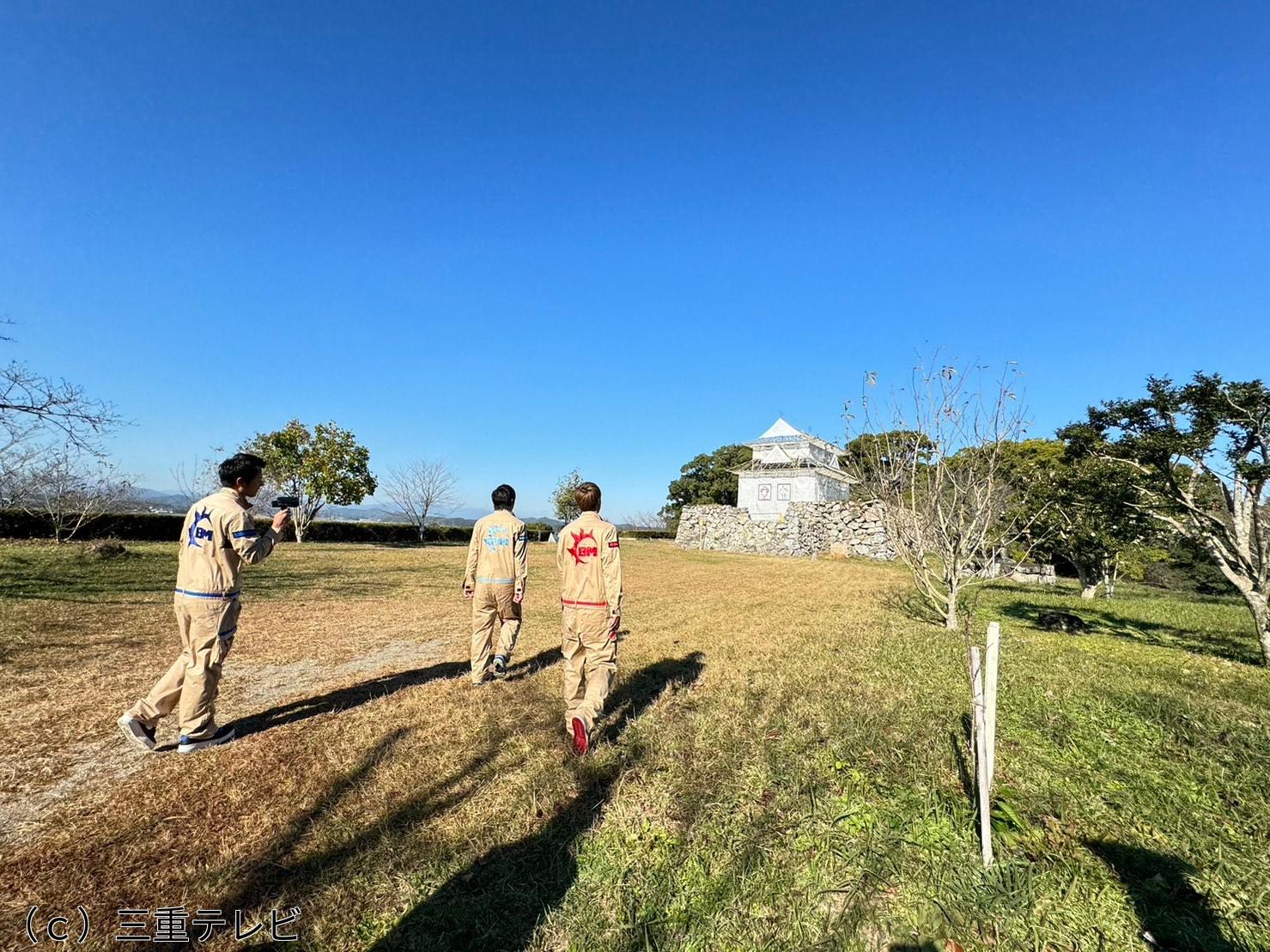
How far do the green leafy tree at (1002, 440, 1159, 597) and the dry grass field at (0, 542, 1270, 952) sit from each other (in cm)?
275

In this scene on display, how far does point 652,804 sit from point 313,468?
29602mm

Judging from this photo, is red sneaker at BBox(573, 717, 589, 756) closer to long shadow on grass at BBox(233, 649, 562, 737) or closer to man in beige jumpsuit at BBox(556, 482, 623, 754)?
man in beige jumpsuit at BBox(556, 482, 623, 754)

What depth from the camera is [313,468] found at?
2752 cm

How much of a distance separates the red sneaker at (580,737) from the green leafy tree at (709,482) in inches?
1567

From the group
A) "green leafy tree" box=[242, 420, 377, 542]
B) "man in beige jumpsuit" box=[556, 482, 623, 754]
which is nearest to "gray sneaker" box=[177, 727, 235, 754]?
"man in beige jumpsuit" box=[556, 482, 623, 754]

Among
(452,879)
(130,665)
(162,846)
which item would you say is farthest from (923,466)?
(130,665)

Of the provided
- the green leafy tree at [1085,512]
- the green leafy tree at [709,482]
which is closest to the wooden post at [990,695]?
the green leafy tree at [1085,512]

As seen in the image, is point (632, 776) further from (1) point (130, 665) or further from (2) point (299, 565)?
(2) point (299, 565)

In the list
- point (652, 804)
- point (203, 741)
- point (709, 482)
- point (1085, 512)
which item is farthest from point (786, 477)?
point (203, 741)

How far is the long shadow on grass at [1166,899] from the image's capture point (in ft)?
7.21

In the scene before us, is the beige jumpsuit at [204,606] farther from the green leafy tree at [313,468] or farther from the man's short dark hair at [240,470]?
the green leafy tree at [313,468]

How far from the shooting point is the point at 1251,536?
755 cm

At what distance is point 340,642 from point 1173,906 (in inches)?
318

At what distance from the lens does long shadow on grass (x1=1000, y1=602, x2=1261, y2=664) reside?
25.4 ft
